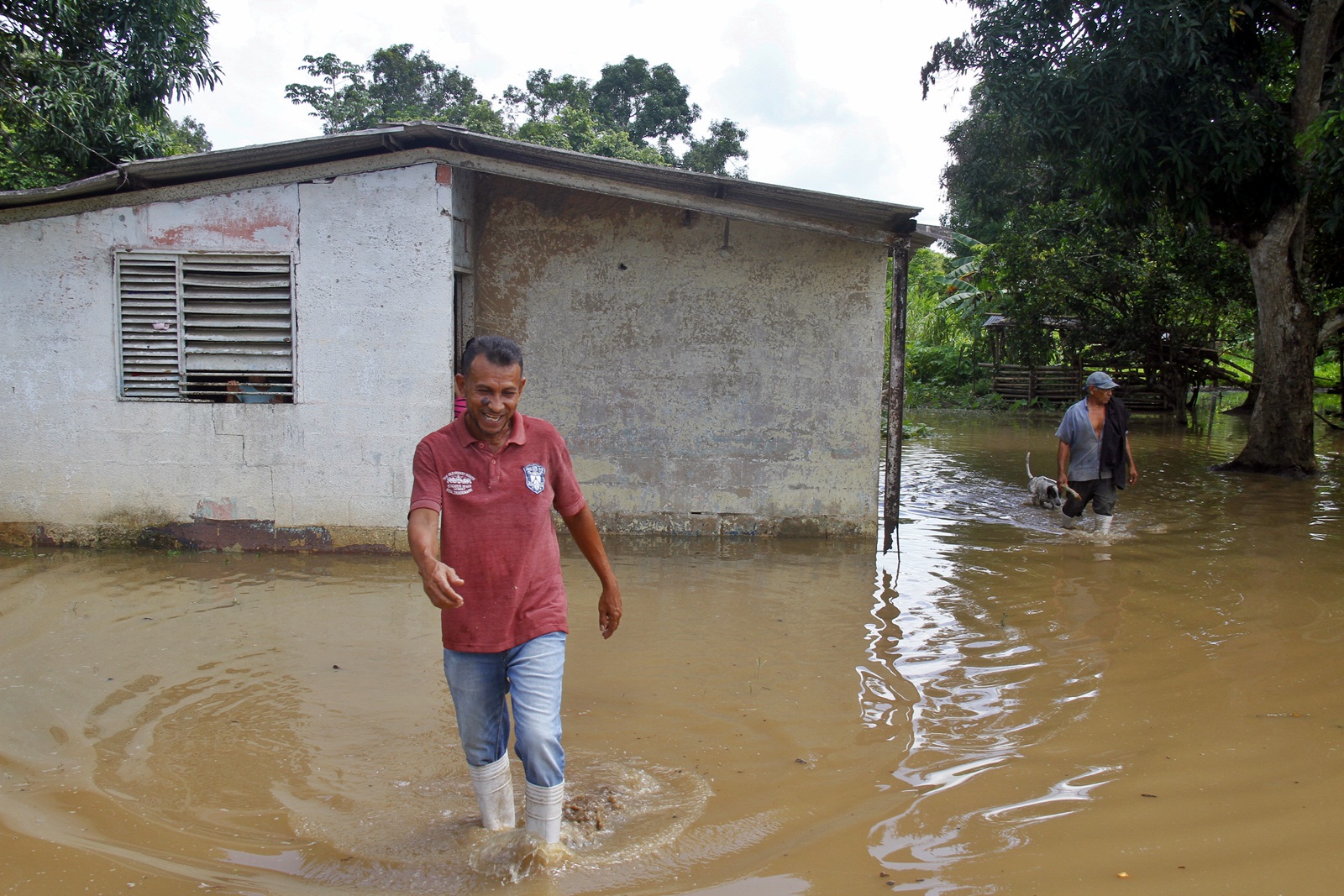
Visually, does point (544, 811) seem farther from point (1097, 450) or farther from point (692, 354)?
point (1097, 450)

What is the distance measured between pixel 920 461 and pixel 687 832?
12.6 metres

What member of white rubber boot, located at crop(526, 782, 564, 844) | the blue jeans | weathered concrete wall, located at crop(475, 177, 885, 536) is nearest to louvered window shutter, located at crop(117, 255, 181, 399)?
weathered concrete wall, located at crop(475, 177, 885, 536)

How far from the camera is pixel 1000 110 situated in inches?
492

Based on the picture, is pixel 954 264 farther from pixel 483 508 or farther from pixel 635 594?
pixel 483 508

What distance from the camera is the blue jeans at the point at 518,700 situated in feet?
9.99

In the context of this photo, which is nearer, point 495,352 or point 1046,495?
point 495,352

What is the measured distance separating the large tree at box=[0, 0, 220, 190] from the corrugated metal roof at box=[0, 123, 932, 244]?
573 cm

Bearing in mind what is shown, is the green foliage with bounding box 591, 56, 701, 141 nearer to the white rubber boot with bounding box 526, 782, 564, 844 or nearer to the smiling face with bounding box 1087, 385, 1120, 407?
the smiling face with bounding box 1087, 385, 1120, 407

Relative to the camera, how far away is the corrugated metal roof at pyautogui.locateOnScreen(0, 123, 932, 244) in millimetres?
6980

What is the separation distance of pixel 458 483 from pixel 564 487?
1.20 ft

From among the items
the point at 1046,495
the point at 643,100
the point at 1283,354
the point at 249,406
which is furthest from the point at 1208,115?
the point at 643,100

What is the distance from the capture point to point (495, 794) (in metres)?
3.26

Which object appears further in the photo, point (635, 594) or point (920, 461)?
point (920, 461)

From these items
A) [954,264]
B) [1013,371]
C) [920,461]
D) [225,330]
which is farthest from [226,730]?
[954,264]
